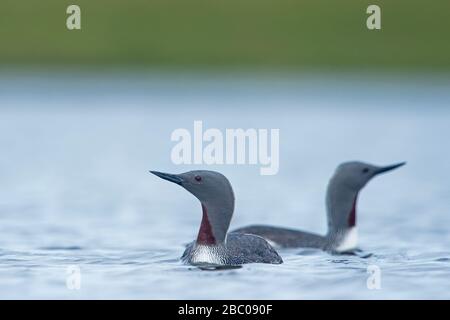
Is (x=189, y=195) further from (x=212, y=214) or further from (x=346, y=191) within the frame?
(x=212, y=214)

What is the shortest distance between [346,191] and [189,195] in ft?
12.1

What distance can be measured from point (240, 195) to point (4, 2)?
13640mm

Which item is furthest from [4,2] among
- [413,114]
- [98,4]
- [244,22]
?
[413,114]

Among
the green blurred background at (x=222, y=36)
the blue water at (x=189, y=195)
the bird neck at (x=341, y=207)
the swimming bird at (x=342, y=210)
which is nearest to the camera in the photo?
the blue water at (x=189, y=195)

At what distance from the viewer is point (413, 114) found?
2491 centimetres

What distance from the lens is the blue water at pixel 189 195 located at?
32.3ft

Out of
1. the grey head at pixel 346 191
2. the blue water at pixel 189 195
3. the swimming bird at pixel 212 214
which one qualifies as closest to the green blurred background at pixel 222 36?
the blue water at pixel 189 195

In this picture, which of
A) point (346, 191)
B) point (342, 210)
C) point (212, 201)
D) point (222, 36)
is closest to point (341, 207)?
point (342, 210)

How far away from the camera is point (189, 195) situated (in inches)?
602

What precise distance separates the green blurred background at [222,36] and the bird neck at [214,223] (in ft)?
51.9

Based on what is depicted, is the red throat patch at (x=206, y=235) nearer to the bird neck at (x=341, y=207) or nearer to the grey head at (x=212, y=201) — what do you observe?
the grey head at (x=212, y=201)

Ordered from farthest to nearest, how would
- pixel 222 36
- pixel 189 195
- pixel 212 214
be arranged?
pixel 222 36 < pixel 189 195 < pixel 212 214

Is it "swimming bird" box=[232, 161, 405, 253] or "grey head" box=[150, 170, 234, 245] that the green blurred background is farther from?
"grey head" box=[150, 170, 234, 245]
